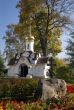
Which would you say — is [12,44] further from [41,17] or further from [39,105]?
[39,105]

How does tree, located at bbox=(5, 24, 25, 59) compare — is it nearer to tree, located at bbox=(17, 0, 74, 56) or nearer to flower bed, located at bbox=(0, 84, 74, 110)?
tree, located at bbox=(17, 0, 74, 56)

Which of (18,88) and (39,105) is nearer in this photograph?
(39,105)

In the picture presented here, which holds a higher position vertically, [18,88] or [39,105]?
[18,88]

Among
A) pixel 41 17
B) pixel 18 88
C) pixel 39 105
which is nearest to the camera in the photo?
pixel 39 105

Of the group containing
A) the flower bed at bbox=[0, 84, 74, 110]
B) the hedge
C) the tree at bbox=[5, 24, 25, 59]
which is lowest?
the flower bed at bbox=[0, 84, 74, 110]

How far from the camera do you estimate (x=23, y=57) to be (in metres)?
41.5

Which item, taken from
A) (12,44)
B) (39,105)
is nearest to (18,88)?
(39,105)

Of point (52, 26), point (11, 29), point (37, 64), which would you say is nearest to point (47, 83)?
point (37, 64)

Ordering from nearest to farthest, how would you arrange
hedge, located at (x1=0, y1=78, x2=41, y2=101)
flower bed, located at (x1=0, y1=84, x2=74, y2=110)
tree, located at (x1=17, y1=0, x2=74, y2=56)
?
flower bed, located at (x1=0, y1=84, x2=74, y2=110)
hedge, located at (x1=0, y1=78, x2=41, y2=101)
tree, located at (x1=17, y1=0, x2=74, y2=56)

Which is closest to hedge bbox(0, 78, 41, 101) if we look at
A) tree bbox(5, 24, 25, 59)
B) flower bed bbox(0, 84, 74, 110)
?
flower bed bbox(0, 84, 74, 110)

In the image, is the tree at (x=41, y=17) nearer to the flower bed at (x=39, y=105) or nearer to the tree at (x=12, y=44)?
the tree at (x=12, y=44)

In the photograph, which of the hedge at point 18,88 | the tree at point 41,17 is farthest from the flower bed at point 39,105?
the tree at point 41,17

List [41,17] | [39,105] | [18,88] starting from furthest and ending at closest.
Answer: [41,17] < [18,88] < [39,105]

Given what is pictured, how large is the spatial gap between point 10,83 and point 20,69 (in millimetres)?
15226
